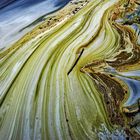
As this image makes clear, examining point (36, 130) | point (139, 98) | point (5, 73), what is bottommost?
point (139, 98)

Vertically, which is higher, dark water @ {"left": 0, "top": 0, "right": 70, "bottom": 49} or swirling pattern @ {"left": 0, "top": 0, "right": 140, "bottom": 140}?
dark water @ {"left": 0, "top": 0, "right": 70, "bottom": 49}

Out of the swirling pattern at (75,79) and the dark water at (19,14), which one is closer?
the swirling pattern at (75,79)

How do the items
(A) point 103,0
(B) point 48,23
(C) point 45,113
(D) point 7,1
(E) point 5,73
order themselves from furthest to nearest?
(D) point 7,1 < (A) point 103,0 < (B) point 48,23 < (E) point 5,73 < (C) point 45,113

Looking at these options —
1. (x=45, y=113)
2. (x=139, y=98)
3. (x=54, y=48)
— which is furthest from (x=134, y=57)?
(x=45, y=113)

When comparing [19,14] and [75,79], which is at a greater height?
[19,14]

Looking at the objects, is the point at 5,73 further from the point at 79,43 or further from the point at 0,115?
the point at 79,43

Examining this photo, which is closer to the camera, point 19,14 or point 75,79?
point 75,79

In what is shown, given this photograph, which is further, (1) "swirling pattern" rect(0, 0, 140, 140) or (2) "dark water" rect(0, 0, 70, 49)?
(2) "dark water" rect(0, 0, 70, 49)

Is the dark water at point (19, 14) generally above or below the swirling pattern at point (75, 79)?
above
